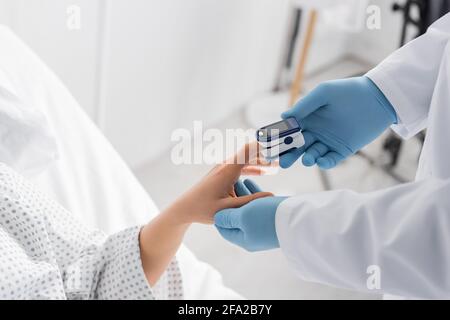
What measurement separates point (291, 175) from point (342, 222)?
5.24 feet

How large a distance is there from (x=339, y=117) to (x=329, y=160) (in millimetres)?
95

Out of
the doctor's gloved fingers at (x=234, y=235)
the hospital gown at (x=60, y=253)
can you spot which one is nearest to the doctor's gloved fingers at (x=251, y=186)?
the doctor's gloved fingers at (x=234, y=235)

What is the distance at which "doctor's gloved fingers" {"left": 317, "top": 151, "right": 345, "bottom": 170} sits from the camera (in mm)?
1288

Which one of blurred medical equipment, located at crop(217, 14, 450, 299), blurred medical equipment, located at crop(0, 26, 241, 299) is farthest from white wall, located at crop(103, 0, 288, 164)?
blurred medical equipment, located at crop(217, 14, 450, 299)

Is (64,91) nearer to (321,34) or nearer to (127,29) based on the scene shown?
(127,29)

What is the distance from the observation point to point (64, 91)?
1605mm

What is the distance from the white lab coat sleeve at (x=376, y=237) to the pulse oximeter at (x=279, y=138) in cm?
16

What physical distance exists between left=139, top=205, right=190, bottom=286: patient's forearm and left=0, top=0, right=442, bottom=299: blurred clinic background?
0.87 meters

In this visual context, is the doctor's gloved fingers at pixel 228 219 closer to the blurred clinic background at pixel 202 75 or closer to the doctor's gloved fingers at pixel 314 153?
the doctor's gloved fingers at pixel 314 153

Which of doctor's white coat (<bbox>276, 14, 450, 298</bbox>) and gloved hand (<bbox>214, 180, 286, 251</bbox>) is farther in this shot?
gloved hand (<bbox>214, 180, 286, 251</bbox>)

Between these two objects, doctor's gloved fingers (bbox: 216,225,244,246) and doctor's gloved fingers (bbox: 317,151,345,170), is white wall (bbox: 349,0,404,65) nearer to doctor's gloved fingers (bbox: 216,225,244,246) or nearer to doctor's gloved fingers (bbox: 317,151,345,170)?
doctor's gloved fingers (bbox: 317,151,345,170)

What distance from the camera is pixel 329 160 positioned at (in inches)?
51.0

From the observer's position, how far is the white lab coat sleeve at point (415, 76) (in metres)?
1.28
